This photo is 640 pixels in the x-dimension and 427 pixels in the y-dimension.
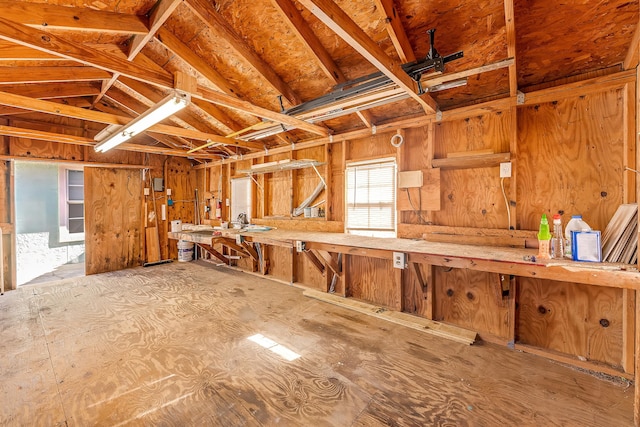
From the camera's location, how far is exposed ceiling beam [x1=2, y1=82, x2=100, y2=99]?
9.89ft

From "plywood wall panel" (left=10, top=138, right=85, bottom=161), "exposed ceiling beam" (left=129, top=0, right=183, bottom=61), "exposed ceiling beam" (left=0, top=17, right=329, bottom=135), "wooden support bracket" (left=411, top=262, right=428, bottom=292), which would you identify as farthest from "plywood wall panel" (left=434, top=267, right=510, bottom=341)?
"plywood wall panel" (left=10, top=138, right=85, bottom=161)

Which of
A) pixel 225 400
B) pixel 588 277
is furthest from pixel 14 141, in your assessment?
pixel 588 277

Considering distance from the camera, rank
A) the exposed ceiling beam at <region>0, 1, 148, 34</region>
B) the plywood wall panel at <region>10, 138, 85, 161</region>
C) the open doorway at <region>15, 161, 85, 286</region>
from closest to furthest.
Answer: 1. the exposed ceiling beam at <region>0, 1, 148, 34</region>
2. the plywood wall panel at <region>10, 138, 85, 161</region>
3. the open doorway at <region>15, 161, 85, 286</region>

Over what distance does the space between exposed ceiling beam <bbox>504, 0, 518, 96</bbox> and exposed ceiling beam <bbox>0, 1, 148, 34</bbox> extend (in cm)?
283

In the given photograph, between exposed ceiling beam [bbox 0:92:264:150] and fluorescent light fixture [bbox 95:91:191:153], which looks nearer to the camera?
fluorescent light fixture [bbox 95:91:191:153]

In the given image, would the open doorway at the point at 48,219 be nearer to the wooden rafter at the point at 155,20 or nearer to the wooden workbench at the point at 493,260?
the wooden rafter at the point at 155,20

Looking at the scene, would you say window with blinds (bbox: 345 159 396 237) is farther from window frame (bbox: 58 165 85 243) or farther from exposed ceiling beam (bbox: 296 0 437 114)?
window frame (bbox: 58 165 85 243)

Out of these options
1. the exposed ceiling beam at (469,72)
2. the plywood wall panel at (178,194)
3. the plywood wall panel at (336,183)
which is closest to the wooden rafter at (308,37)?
the exposed ceiling beam at (469,72)

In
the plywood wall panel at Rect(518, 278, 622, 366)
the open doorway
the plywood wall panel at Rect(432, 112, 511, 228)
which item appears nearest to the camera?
the plywood wall panel at Rect(518, 278, 622, 366)

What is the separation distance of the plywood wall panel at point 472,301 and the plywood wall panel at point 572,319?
0.54ft

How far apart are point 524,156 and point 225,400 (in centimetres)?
306

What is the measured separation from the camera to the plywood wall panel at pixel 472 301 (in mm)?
2406

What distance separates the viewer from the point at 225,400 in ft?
5.45

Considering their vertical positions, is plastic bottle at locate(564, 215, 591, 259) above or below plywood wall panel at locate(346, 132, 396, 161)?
below
